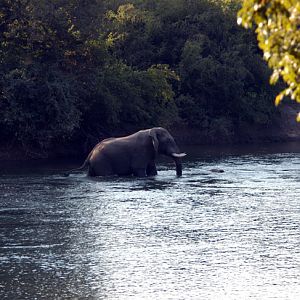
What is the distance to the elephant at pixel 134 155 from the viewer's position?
30312 mm

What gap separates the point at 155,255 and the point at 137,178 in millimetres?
12437

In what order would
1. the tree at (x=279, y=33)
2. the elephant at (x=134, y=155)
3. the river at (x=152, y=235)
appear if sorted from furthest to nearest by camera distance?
the elephant at (x=134, y=155) < the river at (x=152, y=235) < the tree at (x=279, y=33)

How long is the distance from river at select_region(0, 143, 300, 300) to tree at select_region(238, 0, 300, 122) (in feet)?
21.2

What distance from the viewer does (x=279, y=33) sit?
8586 millimetres

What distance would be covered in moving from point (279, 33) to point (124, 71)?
3337cm

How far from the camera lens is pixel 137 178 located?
98.0ft

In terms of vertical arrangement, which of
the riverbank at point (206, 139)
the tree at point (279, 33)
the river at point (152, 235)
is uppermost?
the tree at point (279, 33)

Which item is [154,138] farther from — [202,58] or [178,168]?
[202,58]

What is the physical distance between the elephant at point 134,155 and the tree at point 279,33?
21.4m

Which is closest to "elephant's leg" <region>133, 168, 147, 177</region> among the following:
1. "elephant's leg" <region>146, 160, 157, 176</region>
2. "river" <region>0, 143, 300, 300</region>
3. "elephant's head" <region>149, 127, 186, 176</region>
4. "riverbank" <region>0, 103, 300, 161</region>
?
"elephant's leg" <region>146, 160, 157, 176</region>

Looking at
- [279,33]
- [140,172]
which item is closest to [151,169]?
[140,172]

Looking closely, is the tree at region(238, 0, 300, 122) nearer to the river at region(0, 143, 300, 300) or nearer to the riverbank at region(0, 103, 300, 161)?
the river at region(0, 143, 300, 300)

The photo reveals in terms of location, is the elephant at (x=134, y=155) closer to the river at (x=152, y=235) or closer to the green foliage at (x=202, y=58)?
the river at (x=152, y=235)

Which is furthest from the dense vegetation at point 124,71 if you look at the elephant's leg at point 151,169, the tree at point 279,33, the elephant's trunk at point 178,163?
the tree at point 279,33
